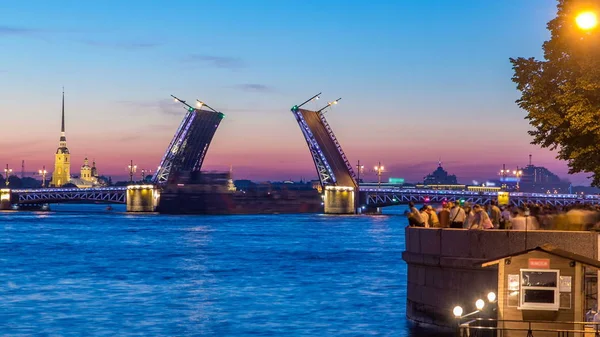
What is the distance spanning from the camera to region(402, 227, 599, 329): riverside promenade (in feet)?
43.4

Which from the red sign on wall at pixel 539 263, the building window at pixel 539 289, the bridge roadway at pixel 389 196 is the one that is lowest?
the building window at pixel 539 289

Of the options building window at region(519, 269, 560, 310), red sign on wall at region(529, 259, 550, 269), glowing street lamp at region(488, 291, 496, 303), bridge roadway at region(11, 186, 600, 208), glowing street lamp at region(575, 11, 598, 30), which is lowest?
glowing street lamp at region(488, 291, 496, 303)

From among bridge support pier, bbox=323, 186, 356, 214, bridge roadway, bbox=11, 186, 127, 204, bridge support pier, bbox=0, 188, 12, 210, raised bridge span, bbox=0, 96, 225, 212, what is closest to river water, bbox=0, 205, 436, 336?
raised bridge span, bbox=0, 96, 225, 212

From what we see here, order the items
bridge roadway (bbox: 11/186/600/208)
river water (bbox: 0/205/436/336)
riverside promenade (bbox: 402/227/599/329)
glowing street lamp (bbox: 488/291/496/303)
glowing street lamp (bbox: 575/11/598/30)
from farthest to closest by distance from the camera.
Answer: bridge roadway (bbox: 11/186/600/208)
river water (bbox: 0/205/436/336)
riverside promenade (bbox: 402/227/599/329)
glowing street lamp (bbox: 488/291/496/303)
glowing street lamp (bbox: 575/11/598/30)

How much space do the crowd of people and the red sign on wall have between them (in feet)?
9.93

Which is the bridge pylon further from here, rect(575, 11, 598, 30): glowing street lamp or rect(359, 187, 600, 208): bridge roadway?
rect(575, 11, 598, 30): glowing street lamp

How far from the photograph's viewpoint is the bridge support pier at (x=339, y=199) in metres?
98.8

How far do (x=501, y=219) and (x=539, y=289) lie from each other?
4721 mm

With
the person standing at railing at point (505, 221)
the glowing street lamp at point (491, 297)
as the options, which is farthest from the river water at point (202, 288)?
the glowing street lamp at point (491, 297)

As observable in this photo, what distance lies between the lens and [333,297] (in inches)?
1085

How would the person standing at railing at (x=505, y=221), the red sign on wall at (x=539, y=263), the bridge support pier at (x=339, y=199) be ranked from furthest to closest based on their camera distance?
the bridge support pier at (x=339, y=199) → the person standing at railing at (x=505, y=221) → the red sign on wall at (x=539, y=263)

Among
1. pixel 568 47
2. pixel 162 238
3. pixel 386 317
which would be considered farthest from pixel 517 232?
pixel 162 238

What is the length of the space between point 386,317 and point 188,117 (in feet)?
184

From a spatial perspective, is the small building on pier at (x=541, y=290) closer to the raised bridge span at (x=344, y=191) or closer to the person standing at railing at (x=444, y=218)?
the person standing at railing at (x=444, y=218)
